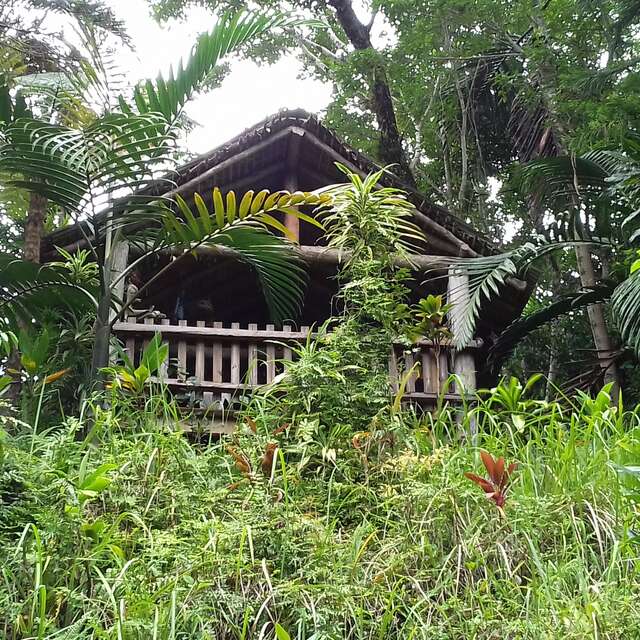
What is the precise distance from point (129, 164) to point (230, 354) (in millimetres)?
1982

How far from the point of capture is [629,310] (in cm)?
535

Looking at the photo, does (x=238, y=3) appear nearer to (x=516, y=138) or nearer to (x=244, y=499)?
(x=516, y=138)

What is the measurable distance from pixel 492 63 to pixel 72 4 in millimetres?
7034

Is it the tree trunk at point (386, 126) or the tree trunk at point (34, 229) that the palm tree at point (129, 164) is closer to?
the tree trunk at point (34, 229)

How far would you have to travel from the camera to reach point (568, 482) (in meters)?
3.49

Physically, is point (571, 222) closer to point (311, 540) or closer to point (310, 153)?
point (310, 153)

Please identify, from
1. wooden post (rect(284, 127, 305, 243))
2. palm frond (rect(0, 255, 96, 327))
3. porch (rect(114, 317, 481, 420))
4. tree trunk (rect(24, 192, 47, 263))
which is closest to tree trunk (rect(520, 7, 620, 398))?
porch (rect(114, 317, 481, 420))

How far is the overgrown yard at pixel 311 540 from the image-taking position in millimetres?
2812

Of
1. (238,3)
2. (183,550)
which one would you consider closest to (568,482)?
(183,550)

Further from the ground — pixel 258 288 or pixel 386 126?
pixel 386 126

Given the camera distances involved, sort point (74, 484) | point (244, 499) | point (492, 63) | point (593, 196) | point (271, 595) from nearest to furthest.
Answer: point (271, 595), point (74, 484), point (244, 499), point (593, 196), point (492, 63)

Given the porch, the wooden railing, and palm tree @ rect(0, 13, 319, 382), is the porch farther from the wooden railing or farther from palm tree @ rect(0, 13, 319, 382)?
palm tree @ rect(0, 13, 319, 382)

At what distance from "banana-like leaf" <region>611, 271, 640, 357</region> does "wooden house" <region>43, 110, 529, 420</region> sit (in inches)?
42.3

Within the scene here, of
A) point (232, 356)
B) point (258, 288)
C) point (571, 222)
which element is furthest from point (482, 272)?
point (258, 288)
